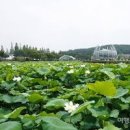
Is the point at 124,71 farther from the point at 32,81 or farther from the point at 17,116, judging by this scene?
the point at 17,116

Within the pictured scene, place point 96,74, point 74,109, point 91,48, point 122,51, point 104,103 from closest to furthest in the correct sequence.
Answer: point 74,109
point 104,103
point 96,74
point 122,51
point 91,48

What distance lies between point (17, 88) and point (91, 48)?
124 meters

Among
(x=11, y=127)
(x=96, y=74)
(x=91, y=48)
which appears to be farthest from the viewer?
(x=91, y=48)

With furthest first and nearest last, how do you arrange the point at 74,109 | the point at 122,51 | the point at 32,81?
the point at 122,51, the point at 32,81, the point at 74,109

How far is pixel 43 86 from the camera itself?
13.0 ft

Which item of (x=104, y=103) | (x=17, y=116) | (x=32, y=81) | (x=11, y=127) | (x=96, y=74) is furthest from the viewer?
(x=96, y=74)

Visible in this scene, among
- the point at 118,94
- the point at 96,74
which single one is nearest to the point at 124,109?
the point at 118,94

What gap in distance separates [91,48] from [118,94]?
412ft

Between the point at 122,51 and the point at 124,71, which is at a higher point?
the point at 124,71

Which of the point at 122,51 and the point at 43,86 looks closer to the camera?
the point at 43,86

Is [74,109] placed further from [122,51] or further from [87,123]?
[122,51]

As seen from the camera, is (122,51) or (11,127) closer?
(11,127)

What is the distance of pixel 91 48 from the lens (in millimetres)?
127812

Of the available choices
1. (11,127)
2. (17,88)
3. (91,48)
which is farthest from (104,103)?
(91,48)
